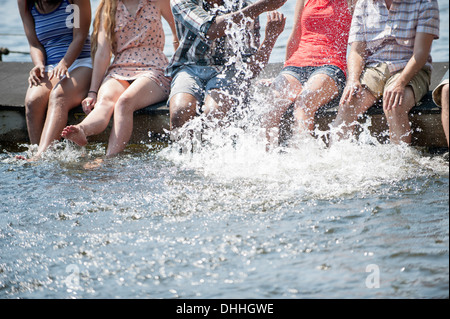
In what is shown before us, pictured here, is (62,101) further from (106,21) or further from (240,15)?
(240,15)

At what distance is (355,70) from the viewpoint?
4262mm

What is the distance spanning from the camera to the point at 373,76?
14.0 feet

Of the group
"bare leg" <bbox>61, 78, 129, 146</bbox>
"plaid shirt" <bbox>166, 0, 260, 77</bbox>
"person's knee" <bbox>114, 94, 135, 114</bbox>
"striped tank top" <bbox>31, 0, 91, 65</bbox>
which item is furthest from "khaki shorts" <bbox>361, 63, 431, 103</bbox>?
"striped tank top" <bbox>31, 0, 91, 65</bbox>

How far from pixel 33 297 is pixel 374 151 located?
249 centimetres

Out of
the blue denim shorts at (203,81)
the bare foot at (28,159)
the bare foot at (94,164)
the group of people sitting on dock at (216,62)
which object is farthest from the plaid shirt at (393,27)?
the bare foot at (28,159)

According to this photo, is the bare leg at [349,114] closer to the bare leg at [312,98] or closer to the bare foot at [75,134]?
the bare leg at [312,98]

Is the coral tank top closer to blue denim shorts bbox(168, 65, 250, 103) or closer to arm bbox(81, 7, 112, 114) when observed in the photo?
blue denim shorts bbox(168, 65, 250, 103)

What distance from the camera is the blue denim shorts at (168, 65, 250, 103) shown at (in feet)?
15.0

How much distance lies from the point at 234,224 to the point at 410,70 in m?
1.85

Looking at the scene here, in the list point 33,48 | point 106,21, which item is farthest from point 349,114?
point 33,48

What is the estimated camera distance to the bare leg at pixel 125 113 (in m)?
4.62

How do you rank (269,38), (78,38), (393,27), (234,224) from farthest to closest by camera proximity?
(78,38) → (269,38) → (393,27) → (234,224)

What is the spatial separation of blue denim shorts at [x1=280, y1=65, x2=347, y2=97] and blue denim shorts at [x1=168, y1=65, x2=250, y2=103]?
40 cm
